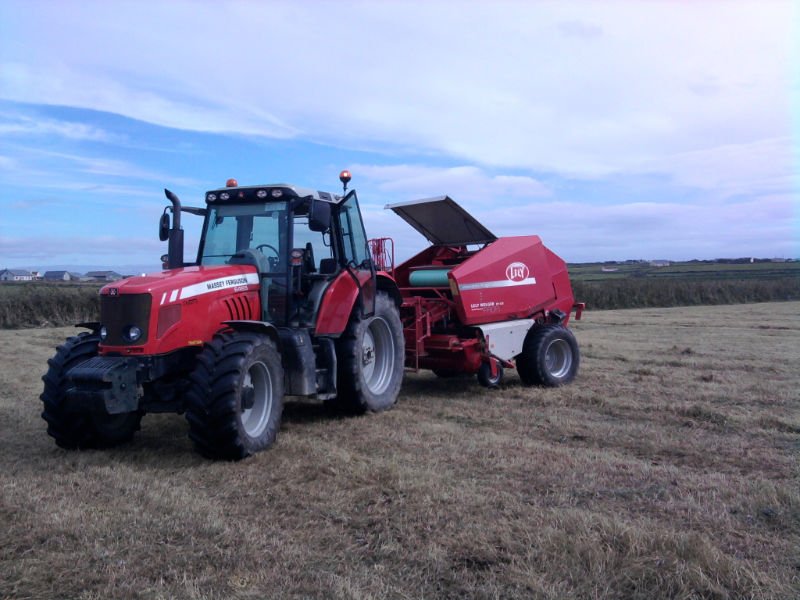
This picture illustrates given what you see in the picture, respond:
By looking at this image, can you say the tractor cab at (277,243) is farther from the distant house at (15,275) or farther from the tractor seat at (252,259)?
the distant house at (15,275)

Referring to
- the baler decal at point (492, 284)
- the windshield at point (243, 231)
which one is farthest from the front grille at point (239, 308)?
the baler decal at point (492, 284)

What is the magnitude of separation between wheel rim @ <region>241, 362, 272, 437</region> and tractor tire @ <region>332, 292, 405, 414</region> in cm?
131

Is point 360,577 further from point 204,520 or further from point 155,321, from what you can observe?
point 155,321

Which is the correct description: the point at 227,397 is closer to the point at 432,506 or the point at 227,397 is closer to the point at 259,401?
the point at 259,401

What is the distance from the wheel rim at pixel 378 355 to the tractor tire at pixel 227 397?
2111 millimetres

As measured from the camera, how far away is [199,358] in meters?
5.90

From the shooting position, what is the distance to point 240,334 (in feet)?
20.5

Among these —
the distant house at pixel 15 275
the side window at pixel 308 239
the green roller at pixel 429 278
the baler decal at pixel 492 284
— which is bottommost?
the baler decal at pixel 492 284

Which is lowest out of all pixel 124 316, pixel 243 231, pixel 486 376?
pixel 486 376

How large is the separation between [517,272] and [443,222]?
133 centimetres

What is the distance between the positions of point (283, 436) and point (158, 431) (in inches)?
51.8

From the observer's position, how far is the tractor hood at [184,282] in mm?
5918

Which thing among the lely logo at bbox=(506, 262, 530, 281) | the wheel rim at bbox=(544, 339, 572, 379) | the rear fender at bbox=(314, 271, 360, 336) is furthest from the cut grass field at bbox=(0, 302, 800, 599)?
the lely logo at bbox=(506, 262, 530, 281)

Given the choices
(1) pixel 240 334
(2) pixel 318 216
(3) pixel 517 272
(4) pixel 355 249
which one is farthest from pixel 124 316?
(3) pixel 517 272
